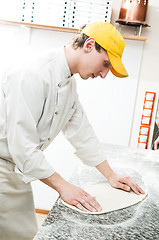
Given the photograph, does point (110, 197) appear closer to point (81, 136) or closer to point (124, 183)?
point (124, 183)

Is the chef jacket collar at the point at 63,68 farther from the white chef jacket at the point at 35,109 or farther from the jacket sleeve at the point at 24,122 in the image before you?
the jacket sleeve at the point at 24,122

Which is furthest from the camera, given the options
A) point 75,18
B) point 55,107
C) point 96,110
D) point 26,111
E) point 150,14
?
point 96,110

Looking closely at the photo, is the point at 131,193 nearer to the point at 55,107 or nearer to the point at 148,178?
the point at 148,178

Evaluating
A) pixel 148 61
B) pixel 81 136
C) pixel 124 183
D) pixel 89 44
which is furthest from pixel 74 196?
pixel 148 61

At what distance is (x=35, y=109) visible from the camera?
1.16 m

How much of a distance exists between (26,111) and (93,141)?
0.49 meters

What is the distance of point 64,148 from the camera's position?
2818 mm

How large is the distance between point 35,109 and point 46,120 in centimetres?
13

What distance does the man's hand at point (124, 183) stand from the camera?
1.29 m

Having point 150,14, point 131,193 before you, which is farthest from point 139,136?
point 131,193

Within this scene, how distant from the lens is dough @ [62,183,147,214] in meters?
1.13

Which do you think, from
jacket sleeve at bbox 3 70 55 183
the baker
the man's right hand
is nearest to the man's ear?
the baker

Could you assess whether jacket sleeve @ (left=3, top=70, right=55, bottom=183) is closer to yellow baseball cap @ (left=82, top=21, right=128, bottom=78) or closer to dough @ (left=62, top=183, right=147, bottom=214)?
dough @ (left=62, top=183, right=147, bottom=214)

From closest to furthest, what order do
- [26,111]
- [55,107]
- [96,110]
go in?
[26,111], [55,107], [96,110]
